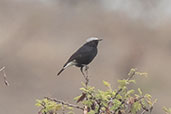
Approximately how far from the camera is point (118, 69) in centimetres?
1488

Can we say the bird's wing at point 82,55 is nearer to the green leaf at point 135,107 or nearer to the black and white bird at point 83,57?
the black and white bird at point 83,57

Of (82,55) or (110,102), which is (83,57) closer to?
(82,55)

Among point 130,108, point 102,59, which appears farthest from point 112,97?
point 102,59

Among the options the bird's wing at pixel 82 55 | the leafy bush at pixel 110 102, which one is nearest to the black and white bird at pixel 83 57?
the bird's wing at pixel 82 55

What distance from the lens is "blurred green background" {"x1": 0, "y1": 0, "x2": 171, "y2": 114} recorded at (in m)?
13.8

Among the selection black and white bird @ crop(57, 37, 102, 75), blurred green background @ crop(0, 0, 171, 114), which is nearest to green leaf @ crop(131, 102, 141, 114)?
black and white bird @ crop(57, 37, 102, 75)

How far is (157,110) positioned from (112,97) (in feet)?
33.5

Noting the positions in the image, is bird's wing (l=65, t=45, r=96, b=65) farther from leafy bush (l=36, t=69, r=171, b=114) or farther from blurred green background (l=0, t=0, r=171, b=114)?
blurred green background (l=0, t=0, r=171, b=114)

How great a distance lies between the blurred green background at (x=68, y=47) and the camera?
13.8 metres

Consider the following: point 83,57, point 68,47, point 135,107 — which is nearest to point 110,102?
point 135,107

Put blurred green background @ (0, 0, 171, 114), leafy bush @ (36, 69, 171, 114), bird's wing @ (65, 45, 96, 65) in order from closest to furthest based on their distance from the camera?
leafy bush @ (36, 69, 171, 114) < bird's wing @ (65, 45, 96, 65) < blurred green background @ (0, 0, 171, 114)

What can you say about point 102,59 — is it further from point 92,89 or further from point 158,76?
point 92,89

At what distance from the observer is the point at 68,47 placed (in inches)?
632

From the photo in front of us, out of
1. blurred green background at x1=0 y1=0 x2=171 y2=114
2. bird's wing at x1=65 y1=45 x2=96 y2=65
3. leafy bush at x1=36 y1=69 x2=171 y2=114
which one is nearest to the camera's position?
leafy bush at x1=36 y1=69 x2=171 y2=114
